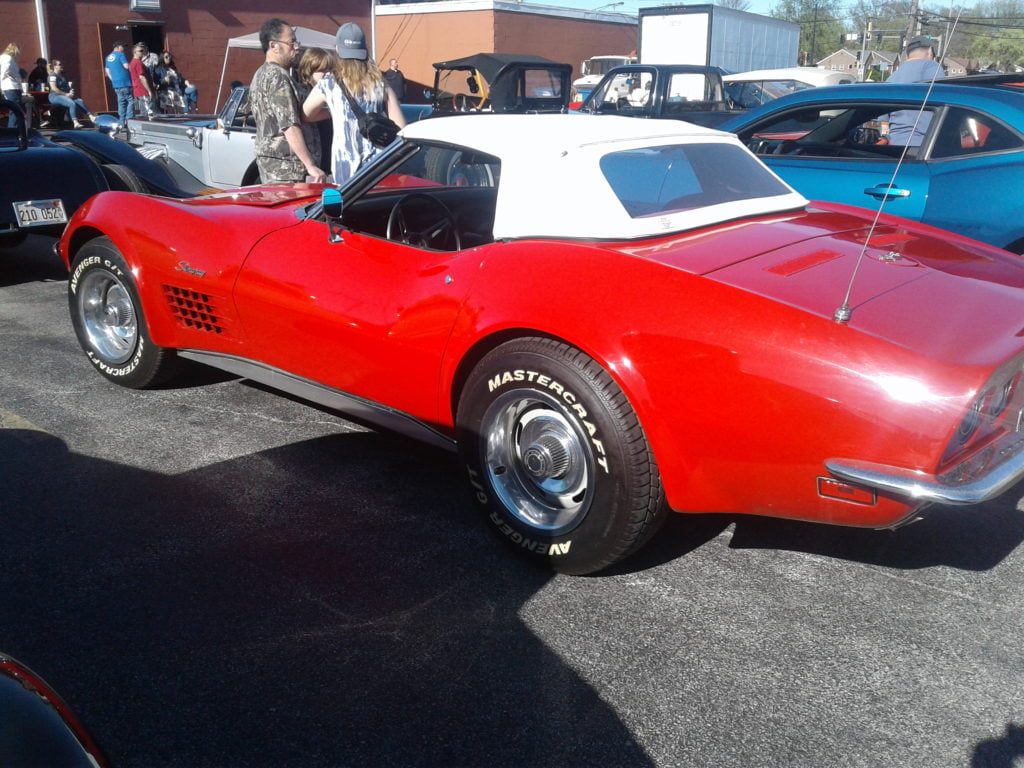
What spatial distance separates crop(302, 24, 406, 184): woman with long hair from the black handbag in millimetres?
18

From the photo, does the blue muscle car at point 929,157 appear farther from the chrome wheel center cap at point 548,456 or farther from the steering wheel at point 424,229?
the chrome wheel center cap at point 548,456

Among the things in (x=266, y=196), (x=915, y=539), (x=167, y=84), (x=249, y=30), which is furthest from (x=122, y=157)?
(x=249, y=30)

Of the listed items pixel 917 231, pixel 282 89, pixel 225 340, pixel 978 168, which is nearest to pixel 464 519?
pixel 225 340

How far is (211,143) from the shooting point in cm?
930

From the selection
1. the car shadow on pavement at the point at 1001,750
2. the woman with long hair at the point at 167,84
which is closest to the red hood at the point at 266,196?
the car shadow on pavement at the point at 1001,750

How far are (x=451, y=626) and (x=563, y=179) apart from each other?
151 centimetres

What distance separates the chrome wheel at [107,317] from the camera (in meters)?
4.57

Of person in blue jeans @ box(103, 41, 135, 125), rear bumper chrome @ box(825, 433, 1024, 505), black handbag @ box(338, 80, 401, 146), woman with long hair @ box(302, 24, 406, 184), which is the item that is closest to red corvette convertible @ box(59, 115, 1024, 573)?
rear bumper chrome @ box(825, 433, 1024, 505)

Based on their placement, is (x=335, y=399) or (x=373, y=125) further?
(x=373, y=125)

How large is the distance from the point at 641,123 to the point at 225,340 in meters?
1.93

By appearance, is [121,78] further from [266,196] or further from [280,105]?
[266,196]

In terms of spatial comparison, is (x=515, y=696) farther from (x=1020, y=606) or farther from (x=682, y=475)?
(x=1020, y=606)

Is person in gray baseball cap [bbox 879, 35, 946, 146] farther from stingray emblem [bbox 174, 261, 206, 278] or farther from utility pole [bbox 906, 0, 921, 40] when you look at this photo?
stingray emblem [bbox 174, 261, 206, 278]

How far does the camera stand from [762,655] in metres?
2.65
